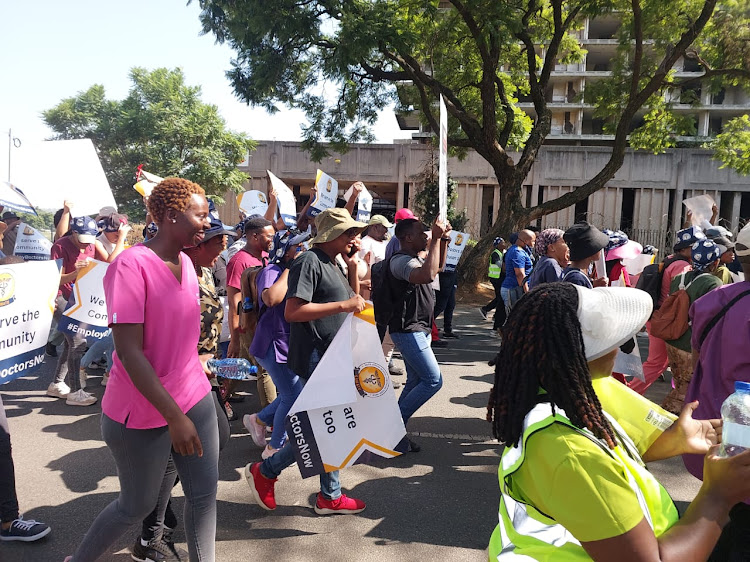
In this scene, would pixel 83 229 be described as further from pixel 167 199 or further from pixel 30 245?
pixel 167 199

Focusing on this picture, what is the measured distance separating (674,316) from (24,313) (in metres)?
4.96

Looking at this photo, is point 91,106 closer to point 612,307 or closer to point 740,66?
A: point 740,66

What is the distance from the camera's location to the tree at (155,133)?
30.6 m

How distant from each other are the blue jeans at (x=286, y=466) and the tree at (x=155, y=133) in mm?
27555

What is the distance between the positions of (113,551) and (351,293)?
200 cm

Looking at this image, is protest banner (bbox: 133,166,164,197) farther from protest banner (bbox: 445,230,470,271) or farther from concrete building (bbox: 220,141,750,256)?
concrete building (bbox: 220,141,750,256)

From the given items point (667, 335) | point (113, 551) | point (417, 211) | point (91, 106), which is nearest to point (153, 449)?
point (113, 551)

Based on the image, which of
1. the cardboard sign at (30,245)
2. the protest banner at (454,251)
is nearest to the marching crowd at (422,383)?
the cardboard sign at (30,245)

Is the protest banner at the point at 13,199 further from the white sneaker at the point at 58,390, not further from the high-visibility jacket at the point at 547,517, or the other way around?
the high-visibility jacket at the point at 547,517

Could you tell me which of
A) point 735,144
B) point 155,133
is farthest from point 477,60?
point 155,133

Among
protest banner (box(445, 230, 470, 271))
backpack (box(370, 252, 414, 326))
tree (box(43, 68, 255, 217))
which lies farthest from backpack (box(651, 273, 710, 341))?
tree (box(43, 68, 255, 217))

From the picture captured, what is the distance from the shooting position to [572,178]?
1101 inches

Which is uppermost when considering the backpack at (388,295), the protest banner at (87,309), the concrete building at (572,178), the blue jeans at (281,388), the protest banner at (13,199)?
the concrete building at (572,178)

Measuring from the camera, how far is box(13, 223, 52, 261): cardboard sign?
536cm
